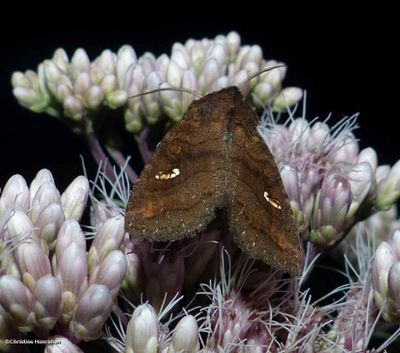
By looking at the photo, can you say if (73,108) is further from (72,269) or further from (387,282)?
(387,282)

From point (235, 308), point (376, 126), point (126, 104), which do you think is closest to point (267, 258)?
point (235, 308)

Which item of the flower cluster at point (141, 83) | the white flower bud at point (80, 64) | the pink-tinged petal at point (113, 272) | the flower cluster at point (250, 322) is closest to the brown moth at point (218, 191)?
the pink-tinged petal at point (113, 272)

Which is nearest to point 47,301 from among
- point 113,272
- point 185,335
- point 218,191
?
point 113,272

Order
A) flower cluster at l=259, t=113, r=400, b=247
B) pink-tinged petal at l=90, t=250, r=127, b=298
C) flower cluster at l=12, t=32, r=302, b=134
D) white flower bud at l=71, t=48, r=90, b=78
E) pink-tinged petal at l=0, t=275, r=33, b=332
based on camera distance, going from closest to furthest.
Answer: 1. pink-tinged petal at l=0, t=275, r=33, b=332
2. pink-tinged petal at l=90, t=250, r=127, b=298
3. flower cluster at l=259, t=113, r=400, b=247
4. flower cluster at l=12, t=32, r=302, b=134
5. white flower bud at l=71, t=48, r=90, b=78

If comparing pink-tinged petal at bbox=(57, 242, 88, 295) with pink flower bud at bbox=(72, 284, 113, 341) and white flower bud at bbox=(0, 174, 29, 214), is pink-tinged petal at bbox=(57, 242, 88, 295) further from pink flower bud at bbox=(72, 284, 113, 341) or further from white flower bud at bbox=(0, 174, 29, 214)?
white flower bud at bbox=(0, 174, 29, 214)

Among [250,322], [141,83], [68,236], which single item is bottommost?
[250,322]

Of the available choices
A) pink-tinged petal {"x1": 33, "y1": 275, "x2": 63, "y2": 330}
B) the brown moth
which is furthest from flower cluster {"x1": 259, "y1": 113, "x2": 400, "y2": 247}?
pink-tinged petal {"x1": 33, "y1": 275, "x2": 63, "y2": 330}

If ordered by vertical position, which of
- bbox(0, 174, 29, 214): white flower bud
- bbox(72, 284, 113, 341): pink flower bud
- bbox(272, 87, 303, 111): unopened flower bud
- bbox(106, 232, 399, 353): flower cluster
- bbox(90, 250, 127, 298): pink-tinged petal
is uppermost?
bbox(272, 87, 303, 111): unopened flower bud
